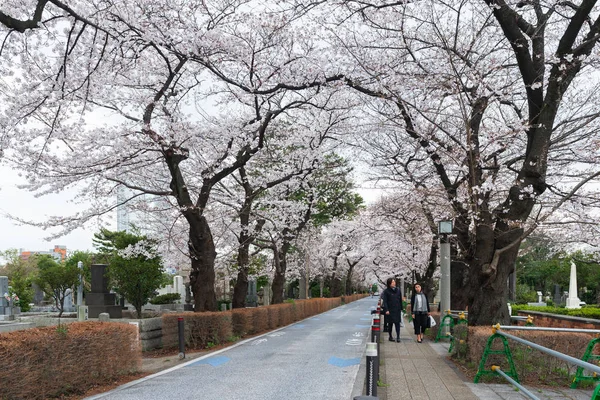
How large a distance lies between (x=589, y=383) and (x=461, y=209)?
6.50 metres

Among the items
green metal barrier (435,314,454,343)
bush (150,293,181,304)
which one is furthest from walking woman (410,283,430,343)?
bush (150,293,181,304)

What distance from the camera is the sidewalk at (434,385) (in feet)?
25.3

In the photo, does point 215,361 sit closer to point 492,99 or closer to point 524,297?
point 492,99

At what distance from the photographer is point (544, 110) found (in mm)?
10141

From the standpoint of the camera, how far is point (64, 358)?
821cm

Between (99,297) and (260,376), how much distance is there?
12107 mm

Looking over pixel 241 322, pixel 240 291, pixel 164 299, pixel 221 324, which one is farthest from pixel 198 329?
pixel 164 299

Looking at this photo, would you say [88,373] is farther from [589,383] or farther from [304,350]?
[589,383]

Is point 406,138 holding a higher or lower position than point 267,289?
higher

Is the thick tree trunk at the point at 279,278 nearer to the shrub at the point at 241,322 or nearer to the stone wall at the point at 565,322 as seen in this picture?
the shrub at the point at 241,322

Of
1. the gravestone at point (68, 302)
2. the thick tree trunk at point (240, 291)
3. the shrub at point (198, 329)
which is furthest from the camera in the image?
the gravestone at point (68, 302)

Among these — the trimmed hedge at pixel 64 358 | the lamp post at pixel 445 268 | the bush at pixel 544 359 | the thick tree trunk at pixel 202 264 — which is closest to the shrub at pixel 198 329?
the thick tree trunk at pixel 202 264

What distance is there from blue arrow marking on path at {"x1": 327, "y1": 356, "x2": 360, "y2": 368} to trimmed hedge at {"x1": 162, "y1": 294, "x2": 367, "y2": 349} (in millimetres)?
3898

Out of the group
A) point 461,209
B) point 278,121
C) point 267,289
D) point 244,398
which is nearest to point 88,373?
point 244,398
